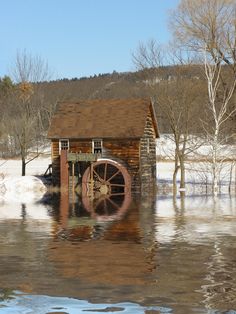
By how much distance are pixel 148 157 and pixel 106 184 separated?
427 centimetres

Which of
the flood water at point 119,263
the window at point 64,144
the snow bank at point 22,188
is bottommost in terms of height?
the flood water at point 119,263

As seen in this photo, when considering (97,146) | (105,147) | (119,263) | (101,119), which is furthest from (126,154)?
(119,263)

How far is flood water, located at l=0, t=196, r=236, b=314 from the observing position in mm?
10523

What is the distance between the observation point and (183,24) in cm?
4194

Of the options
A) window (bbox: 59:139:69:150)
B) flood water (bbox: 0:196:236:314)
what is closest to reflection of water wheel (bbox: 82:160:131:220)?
window (bbox: 59:139:69:150)

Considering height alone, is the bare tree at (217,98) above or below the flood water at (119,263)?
above

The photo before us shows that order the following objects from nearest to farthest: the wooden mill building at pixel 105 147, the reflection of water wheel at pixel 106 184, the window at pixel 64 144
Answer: the reflection of water wheel at pixel 106 184 → the wooden mill building at pixel 105 147 → the window at pixel 64 144

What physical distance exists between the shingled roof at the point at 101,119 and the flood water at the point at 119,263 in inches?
706

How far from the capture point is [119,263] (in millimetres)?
14375

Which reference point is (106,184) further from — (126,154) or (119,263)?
(119,263)

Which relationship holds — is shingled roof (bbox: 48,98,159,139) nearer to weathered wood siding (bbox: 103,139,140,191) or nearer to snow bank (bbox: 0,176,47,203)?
weathered wood siding (bbox: 103,139,140,191)

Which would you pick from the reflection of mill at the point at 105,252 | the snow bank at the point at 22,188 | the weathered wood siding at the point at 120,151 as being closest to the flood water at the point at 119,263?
the reflection of mill at the point at 105,252

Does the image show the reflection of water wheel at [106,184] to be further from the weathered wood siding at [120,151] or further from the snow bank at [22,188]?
the snow bank at [22,188]

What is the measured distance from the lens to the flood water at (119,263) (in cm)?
1052
